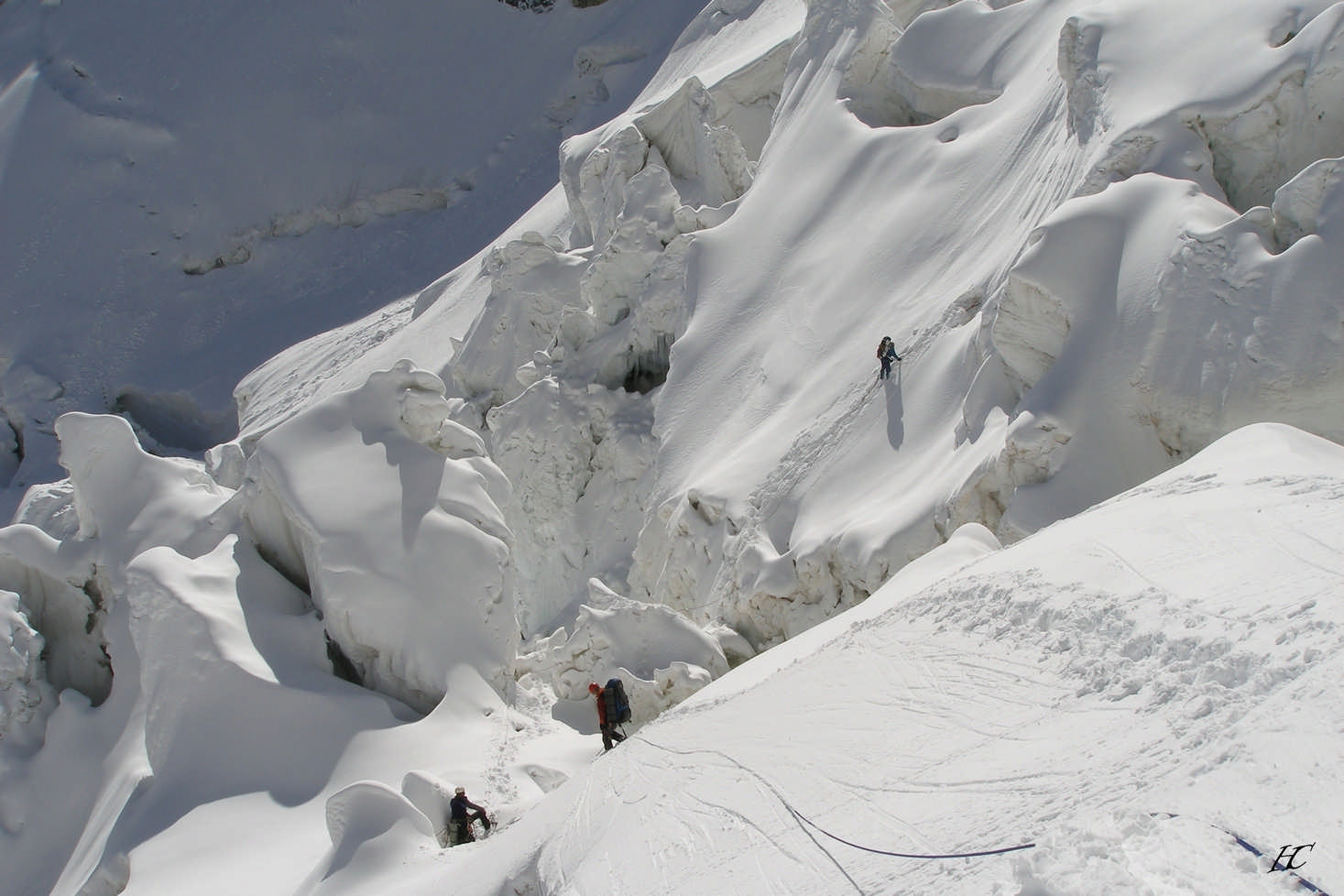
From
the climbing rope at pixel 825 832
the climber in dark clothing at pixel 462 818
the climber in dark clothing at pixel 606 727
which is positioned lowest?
the climber in dark clothing at pixel 462 818

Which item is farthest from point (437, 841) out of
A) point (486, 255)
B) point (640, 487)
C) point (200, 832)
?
point (486, 255)

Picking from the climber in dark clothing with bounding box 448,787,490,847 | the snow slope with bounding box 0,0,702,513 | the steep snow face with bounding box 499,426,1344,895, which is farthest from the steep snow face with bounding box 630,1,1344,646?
the snow slope with bounding box 0,0,702,513

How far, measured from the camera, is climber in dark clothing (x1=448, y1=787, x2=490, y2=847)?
8.07m

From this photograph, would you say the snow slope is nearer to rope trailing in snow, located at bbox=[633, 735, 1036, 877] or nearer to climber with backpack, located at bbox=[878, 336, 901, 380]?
climber with backpack, located at bbox=[878, 336, 901, 380]

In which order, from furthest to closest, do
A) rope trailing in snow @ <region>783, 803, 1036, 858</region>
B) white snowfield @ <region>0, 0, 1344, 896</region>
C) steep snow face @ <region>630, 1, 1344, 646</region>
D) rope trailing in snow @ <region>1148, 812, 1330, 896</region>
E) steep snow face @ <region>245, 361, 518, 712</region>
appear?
steep snow face @ <region>245, 361, 518, 712</region>
steep snow face @ <region>630, 1, 1344, 646</region>
white snowfield @ <region>0, 0, 1344, 896</region>
rope trailing in snow @ <region>783, 803, 1036, 858</region>
rope trailing in snow @ <region>1148, 812, 1330, 896</region>

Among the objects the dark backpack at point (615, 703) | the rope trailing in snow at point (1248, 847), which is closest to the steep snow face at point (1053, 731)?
the rope trailing in snow at point (1248, 847)

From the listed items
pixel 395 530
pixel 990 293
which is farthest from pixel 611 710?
pixel 990 293

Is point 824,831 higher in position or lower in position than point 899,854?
lower

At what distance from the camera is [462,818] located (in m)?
8.13

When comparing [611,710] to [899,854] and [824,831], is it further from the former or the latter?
[899,854]

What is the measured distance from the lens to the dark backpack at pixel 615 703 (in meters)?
8.66

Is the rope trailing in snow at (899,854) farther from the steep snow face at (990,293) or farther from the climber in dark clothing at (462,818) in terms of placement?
the steep snow face at (990,293)

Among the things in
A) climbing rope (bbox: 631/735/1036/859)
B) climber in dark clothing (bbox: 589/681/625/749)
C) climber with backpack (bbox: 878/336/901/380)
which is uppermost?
climber with backpack (bbox: 878/336/901/380)

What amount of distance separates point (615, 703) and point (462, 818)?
1.32 meters
